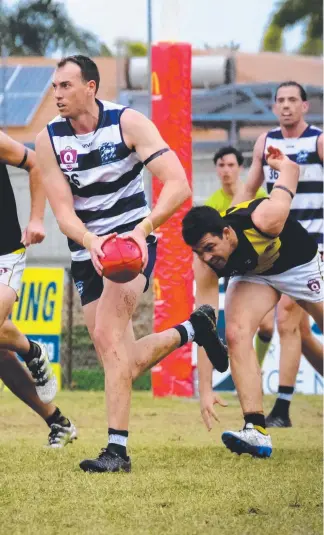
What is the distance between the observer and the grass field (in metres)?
4.20

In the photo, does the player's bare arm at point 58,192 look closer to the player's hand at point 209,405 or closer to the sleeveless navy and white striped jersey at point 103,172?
the sleeveless navy and white striped jersey at point 103,172

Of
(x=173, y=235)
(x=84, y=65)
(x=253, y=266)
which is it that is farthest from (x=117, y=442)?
(x=173, y=235)

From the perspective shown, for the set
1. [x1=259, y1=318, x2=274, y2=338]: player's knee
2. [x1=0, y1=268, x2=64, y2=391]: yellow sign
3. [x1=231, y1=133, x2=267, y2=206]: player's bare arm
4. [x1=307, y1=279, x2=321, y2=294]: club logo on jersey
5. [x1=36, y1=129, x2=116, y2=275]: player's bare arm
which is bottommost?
[x1=0, y1=268, x2=64, y2=391]: yellow sign

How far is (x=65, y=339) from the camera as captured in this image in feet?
42.0

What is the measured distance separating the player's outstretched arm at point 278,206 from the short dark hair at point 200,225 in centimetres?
28

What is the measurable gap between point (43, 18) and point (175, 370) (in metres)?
Answer: 26.1

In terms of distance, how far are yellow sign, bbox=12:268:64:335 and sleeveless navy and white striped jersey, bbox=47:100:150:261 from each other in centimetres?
653

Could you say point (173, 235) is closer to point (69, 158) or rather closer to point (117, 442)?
point (69, 158)

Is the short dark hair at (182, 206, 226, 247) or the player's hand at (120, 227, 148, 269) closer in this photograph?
the player's hand at (120, 227, 148, 269)

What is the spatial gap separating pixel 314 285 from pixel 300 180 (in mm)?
1718

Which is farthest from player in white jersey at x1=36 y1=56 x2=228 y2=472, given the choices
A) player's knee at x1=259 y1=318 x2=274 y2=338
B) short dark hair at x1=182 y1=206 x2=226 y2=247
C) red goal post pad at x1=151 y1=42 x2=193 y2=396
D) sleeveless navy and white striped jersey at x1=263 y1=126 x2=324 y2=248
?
red goal post pad at x1=151 y1=42 x2=193 y2=396

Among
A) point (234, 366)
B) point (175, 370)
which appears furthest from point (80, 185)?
point (175, 370)

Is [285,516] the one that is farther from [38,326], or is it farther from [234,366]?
[38,326]

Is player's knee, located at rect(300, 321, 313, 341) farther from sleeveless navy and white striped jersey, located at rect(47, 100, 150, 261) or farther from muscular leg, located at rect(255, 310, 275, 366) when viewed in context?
sleeveless navy and white striped jersey, located at rect(47, 100, 150, 261)
